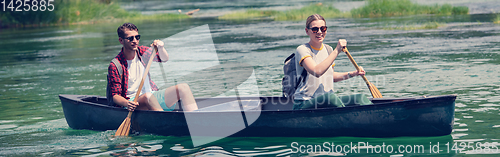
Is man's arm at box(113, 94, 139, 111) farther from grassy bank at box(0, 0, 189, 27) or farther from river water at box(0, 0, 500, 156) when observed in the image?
grassy bank at box(0, 0, 189, 27)

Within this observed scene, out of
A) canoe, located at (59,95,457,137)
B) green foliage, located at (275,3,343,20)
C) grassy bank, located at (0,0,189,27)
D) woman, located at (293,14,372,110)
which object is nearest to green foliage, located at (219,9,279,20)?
green foliage, located at (275,3,343,20)

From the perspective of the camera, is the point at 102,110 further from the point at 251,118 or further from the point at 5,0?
the point at 5,0

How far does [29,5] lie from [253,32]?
22.2 m

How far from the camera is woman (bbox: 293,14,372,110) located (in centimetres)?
548

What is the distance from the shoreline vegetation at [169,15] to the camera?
28219 mm

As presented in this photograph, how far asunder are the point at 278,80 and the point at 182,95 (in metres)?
5.01

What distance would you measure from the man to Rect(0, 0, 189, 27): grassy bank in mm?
34947

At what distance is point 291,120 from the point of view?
609 centimetres

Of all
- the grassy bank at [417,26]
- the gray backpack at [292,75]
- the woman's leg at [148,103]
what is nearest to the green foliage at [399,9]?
the grassy bank at [417,26]

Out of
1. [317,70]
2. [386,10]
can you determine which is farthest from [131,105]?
[386,10]

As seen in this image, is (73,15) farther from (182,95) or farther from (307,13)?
(182,95)

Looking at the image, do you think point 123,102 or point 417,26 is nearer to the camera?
point 123,102

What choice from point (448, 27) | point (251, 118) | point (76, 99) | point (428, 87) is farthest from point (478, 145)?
point (448, 27)

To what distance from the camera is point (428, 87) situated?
9312 millimetres
